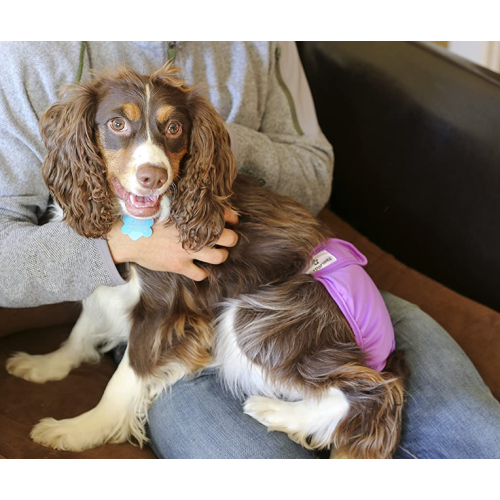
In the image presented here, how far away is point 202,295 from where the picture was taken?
2.11m

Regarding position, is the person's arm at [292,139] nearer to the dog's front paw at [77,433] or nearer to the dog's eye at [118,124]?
the dog's eye at [118,124]

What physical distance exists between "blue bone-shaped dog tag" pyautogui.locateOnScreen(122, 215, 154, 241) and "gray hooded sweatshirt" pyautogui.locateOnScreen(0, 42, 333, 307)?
89mm

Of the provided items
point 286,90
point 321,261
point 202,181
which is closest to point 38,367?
point 202,181

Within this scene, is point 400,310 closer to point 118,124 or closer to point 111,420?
point 111,420

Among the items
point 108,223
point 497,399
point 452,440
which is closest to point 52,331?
point 108,223

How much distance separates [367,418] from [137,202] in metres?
1.00

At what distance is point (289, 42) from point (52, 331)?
5.19ft

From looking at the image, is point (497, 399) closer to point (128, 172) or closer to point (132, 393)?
point (132, 393)

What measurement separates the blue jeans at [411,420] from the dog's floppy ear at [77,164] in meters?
→ 0.66

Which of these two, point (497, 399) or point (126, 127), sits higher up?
point (126, 127)

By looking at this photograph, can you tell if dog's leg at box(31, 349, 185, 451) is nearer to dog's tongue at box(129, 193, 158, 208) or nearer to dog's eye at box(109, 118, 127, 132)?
dog's tongue at box(129, 193, 158, 208)

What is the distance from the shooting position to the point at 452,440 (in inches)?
79.0

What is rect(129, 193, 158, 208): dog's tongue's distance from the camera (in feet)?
5.92

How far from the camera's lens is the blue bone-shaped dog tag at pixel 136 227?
1953 mm
